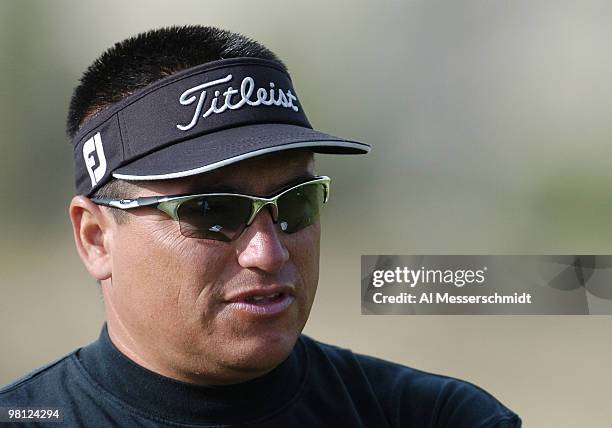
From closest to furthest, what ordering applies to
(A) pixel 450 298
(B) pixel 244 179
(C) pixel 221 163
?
(C) pixel 221 163 → (B) pixel 244 179 → (A) pixel 450 298

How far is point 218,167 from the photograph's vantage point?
164 centimetres

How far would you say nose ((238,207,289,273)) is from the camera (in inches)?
65.9

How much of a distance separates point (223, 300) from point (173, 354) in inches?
7.3

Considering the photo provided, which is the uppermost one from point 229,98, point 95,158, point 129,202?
point 229,98

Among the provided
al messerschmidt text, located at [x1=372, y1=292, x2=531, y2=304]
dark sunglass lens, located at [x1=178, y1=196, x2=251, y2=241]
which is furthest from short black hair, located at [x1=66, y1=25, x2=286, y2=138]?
al messerschmidt text, located at [x1=372, y1=292, x2=531, y2=304]

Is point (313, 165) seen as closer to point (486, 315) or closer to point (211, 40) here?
point (211, 40)

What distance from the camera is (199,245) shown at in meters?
1.71

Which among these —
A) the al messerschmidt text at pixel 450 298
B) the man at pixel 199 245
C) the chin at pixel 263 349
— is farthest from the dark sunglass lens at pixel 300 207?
the al messerschmidt text at pixel 450 298

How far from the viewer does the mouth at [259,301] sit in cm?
→ 169

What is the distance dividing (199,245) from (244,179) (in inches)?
6.4

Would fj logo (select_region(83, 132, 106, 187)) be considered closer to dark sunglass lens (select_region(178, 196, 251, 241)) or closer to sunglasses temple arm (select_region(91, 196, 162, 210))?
sunglasses temple arm (select_region(91, 196, 162, 210))

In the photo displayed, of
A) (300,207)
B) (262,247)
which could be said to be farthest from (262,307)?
(300,207)

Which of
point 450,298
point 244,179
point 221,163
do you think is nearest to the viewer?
point 221,163

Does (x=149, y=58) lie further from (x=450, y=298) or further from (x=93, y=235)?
(x=450, y=298)
